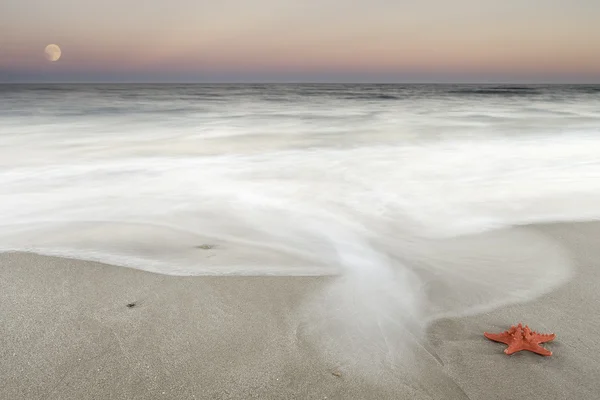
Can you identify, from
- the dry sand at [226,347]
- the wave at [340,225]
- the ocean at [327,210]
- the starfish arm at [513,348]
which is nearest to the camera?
the dry sand at [226,347]

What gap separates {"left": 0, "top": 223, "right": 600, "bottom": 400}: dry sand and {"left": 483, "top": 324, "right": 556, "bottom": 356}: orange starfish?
0.13 feet

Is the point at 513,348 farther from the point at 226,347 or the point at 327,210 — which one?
the point at 327,210

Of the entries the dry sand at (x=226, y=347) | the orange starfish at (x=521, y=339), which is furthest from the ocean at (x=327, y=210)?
the orange starfish at (x=521, y=339)

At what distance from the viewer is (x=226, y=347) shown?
228cm

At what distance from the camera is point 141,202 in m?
5.18

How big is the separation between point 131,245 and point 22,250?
0.79 metres

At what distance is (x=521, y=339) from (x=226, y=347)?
1469 mm

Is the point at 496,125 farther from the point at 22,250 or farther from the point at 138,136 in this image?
the point at 22,250

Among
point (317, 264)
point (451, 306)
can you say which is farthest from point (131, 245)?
point (451, 306)

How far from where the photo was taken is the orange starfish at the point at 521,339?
2.19 m

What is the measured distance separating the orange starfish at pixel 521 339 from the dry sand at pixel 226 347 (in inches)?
1.6

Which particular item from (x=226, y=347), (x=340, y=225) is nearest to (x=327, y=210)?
(x=340, y=225)

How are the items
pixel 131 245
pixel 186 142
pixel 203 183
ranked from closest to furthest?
pixel 131 245 → pixel 203 183 → pixel 186 142

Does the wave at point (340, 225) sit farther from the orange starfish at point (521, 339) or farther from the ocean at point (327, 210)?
the orange starfish at point (521, 339)
